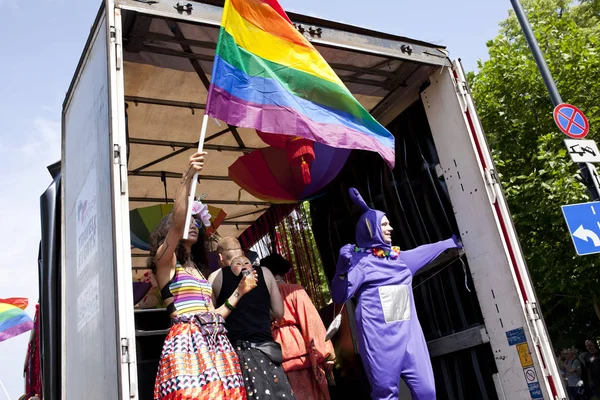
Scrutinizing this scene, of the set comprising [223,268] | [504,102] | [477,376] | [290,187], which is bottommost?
[477,376]

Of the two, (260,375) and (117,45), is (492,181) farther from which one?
(117,45)

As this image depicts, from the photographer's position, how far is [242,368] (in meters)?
3.31

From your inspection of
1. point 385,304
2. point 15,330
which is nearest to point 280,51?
point 385,304

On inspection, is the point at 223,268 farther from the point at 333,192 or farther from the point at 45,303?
the point at 333,192

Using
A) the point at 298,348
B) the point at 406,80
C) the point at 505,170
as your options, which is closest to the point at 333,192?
the point at 406,80

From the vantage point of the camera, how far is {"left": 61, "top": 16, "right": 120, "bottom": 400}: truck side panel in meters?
2.96

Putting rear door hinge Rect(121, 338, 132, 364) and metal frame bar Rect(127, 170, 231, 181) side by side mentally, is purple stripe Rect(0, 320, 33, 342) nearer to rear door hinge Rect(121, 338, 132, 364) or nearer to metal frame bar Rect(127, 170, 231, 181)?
metal frame bar Rect(127, 170, 231, 181)

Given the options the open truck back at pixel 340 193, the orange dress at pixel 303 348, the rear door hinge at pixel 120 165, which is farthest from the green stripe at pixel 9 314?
the rear door hinge at pixel 120 165

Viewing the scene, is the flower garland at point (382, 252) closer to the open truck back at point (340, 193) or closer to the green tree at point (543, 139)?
the open truck back at point (340, 193)

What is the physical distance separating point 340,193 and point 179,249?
2.97m

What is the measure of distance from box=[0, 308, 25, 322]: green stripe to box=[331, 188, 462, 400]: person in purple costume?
5818 millimetres

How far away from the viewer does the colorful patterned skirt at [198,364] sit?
9.28 ft

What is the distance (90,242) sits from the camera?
334 cm

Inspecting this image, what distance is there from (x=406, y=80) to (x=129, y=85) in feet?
7.38
